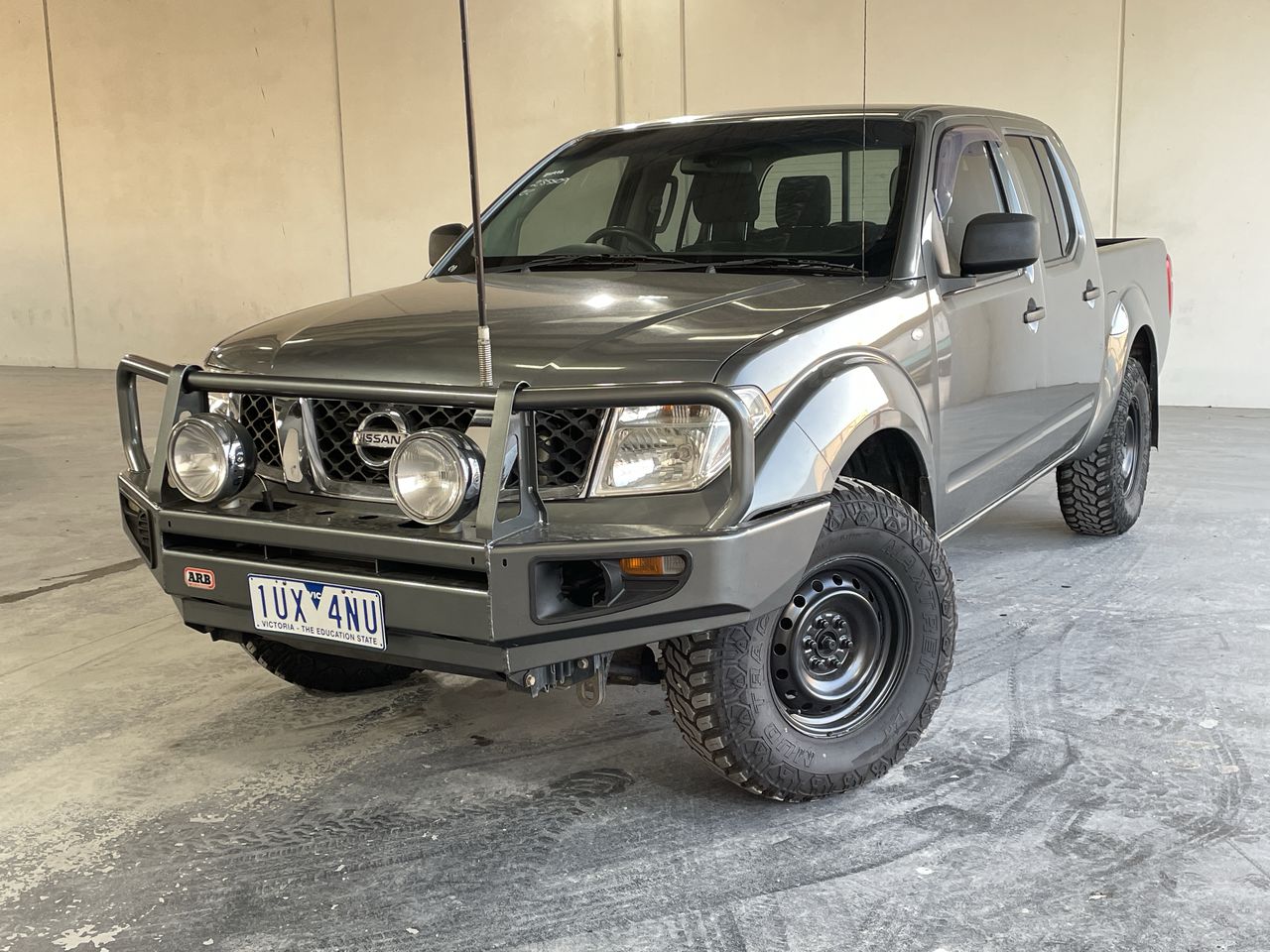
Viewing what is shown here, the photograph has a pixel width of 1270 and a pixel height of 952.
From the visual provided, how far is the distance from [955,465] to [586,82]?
6.96 metres

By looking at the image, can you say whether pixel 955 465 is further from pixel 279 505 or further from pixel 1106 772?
pixel 279 505

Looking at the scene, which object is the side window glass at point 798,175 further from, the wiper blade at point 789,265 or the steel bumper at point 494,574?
the steel bumper at point 494,574

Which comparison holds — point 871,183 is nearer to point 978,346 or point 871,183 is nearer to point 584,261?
point 978,346

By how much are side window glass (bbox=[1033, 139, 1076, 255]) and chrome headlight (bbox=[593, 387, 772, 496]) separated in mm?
2346

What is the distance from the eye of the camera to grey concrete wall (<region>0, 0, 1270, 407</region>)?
8.03m

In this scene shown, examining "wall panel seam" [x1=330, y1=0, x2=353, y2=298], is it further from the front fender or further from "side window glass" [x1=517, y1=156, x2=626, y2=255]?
the front fender

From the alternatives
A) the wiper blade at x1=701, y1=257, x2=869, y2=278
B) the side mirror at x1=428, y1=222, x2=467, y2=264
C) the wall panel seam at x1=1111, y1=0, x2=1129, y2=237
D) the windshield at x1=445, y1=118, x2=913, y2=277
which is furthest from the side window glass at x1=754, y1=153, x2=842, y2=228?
the wall panel seam at x1=1111, y1=0, x2=1129, y2=237

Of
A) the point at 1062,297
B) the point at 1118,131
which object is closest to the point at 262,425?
the point at 1062,297

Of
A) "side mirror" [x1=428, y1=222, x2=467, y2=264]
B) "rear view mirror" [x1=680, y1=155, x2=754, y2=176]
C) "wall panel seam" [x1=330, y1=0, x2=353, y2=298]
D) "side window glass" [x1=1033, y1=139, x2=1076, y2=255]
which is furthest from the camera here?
"wall panel seam" [x1=330, y1=0, x2=353, y2=298]

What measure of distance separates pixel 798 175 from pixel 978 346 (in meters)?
0.67

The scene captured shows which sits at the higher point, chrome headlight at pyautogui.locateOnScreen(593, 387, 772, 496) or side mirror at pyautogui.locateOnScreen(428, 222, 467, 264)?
side mirror at pyautogui.locateOnScreen(428, 222, 467, 264)

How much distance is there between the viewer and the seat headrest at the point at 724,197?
329 cm

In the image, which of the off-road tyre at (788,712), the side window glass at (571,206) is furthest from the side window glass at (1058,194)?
the off-road tyre at (788,712)

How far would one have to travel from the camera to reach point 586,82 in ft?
30.8
